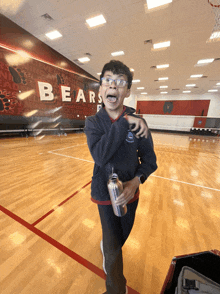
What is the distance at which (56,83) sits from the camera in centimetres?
782

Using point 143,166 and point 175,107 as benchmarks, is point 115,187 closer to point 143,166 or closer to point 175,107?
point 143,166

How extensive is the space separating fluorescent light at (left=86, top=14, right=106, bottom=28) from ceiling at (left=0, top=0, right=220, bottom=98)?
0.48ft

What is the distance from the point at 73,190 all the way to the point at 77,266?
136 cm

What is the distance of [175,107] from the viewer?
55.3 feet

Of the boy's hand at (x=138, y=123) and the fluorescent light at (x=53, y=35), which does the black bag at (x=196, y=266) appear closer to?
the boy's hand at (x=138, y=123)

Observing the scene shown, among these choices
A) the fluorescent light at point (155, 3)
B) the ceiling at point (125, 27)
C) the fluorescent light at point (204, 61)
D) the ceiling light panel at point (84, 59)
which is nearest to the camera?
the fluorescent light at point (155, 3)

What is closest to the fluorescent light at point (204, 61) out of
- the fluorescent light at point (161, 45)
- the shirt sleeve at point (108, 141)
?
the fluorescent light at point (161, 45)

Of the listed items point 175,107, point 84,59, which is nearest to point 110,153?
point 84,59

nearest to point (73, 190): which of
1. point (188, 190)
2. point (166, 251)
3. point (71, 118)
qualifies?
point (166, 251)

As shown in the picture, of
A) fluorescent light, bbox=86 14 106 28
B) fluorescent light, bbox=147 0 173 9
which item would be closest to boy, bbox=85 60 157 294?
fluorescent light, bbox=147 0 173 9

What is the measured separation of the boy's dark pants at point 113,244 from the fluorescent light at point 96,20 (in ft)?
20.4

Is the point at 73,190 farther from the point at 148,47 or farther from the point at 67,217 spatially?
the point at 148,47

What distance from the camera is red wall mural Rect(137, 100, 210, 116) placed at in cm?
1575

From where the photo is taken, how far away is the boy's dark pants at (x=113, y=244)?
2.70 feet
